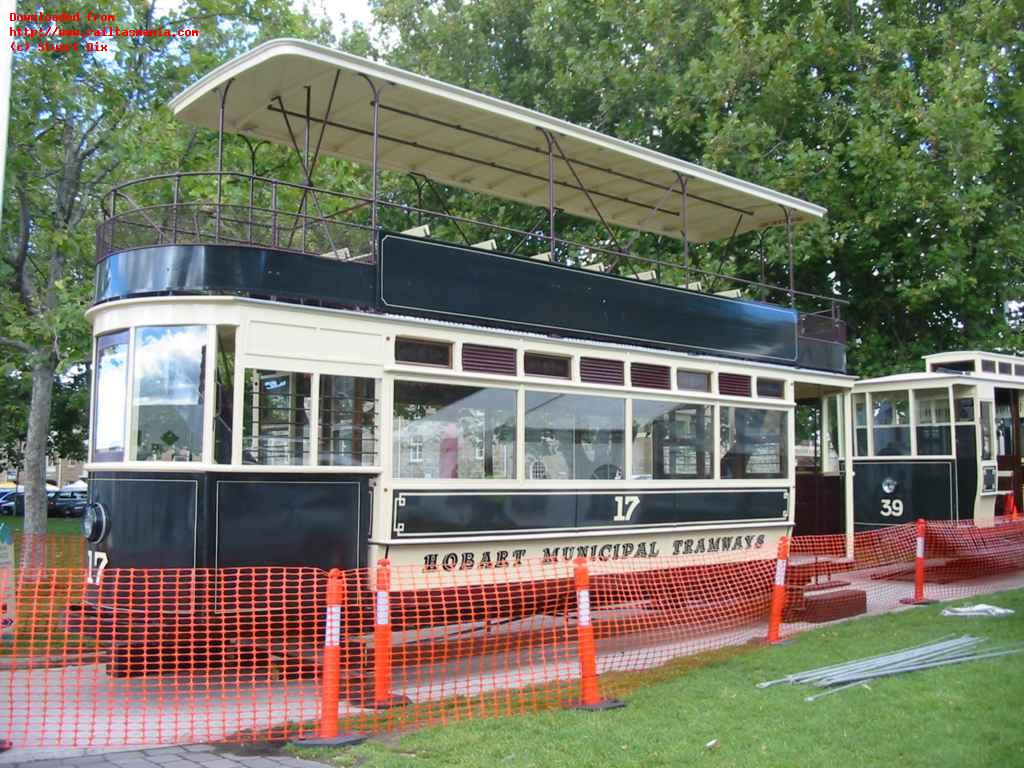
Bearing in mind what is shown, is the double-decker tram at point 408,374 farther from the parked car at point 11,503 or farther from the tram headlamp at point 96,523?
the parked car at point 11,503

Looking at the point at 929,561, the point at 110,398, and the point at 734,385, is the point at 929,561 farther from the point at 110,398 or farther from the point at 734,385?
the point at 110,398

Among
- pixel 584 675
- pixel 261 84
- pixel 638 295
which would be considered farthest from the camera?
pixel 638 295

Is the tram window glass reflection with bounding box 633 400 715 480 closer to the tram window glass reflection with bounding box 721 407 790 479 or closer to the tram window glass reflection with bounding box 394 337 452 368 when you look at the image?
the tram window glass reflection with bounding box 721 407 790 479

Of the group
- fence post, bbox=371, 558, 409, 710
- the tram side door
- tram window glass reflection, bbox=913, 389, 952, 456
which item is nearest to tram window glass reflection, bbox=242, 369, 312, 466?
fence post, bbox=371, 558, 409, 710

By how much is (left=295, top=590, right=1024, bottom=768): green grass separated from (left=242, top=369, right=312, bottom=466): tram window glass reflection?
241 centimetres

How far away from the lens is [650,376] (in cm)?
1009

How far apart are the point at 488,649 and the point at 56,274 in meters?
8.56

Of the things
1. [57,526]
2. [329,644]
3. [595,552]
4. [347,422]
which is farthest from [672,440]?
[57,526]

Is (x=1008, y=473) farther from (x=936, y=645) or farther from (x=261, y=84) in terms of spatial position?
(x=261, y=84)

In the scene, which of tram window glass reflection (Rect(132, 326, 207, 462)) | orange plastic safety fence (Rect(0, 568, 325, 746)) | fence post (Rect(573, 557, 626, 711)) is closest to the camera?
orange plastic safety fence (Rect(0, 568, 325, 746))

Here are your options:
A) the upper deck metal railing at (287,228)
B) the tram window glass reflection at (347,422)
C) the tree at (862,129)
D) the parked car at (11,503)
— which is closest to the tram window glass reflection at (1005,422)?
the tree at (862,129)

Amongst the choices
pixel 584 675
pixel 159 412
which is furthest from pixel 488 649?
pixel 159 412

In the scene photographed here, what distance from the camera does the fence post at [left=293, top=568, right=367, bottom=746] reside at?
19.4ft

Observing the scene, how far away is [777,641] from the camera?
9156 mm
